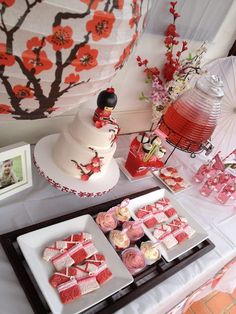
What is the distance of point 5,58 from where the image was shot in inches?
11.5

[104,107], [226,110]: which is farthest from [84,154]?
[226,110]

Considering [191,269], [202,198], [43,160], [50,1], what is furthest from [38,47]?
[202,198]

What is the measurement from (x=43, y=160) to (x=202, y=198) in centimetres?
68

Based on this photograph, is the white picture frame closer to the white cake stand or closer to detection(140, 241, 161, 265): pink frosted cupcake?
the white cake stand

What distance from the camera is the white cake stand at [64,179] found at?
83 cm

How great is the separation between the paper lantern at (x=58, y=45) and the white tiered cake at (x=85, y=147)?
43 cm

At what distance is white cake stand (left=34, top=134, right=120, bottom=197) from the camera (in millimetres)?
831

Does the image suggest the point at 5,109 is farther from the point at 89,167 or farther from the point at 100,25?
the point at 89,167

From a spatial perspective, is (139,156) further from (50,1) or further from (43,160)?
(50,1)

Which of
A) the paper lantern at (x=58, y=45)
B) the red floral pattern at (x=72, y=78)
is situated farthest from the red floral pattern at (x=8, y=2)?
the red floral pattern at (x=72, y=78)

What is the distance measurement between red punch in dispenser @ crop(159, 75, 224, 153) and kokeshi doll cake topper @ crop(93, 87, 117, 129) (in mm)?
369

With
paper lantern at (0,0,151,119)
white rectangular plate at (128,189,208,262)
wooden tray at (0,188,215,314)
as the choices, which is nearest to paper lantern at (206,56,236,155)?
white rectangular plate at (128,189,208,262)

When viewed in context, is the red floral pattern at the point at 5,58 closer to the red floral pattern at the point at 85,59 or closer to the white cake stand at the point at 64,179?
the red floral pattern at the point at 85,59

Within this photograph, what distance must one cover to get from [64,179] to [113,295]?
36cm
